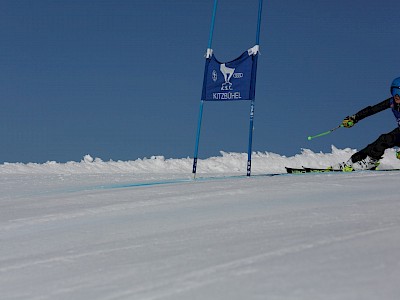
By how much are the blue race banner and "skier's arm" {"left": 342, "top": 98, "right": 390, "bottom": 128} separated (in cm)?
189

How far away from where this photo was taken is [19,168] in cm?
1409

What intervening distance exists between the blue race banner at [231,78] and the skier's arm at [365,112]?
1.89 metres

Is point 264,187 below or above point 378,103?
below

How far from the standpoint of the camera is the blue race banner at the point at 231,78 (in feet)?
26.8

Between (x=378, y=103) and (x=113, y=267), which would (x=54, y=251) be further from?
(x=378, y=103)

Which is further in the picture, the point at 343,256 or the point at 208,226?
the point at 208,226

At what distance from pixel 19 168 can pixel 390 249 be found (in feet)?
42.9

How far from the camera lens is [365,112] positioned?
8.76m

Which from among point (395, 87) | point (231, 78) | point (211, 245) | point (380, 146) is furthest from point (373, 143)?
point (211, 245)

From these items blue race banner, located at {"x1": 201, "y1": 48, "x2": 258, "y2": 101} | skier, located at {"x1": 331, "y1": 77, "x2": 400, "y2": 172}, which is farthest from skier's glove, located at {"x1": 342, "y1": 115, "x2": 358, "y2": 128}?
blue race banner, located at {"x1": 201, "y1": 48, "x2": 258, "y2": 101}

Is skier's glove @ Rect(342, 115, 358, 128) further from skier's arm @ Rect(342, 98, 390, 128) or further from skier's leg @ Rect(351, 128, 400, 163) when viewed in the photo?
skier's leg @ Rect(351, 128, 400, 163)

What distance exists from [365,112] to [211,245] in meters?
6.70

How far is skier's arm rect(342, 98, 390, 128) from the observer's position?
28.6ft

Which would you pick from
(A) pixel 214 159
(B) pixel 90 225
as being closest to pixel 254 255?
(B) pixel 90 225
